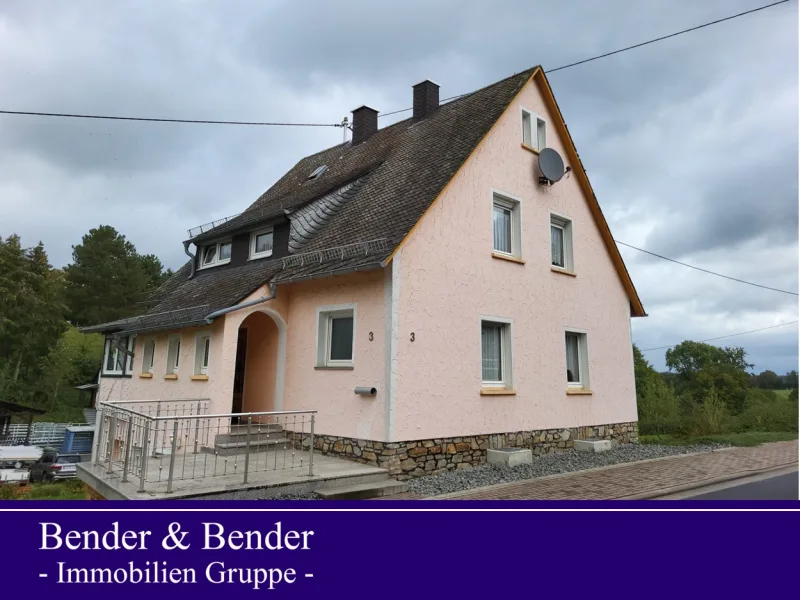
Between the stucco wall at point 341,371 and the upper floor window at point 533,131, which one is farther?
the upper floor window at point 533,131

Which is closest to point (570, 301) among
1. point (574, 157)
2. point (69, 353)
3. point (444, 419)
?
point (574, 157)

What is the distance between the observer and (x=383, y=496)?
26.7 ft

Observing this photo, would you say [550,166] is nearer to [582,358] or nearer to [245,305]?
[582,358]

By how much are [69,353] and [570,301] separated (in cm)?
4071

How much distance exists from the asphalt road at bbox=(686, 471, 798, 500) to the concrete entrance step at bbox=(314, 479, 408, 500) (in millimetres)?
4539

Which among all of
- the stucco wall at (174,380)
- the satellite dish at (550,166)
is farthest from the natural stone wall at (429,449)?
the satellite dish at (550,166)

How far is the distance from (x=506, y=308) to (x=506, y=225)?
2109mm

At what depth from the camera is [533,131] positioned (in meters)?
13.0

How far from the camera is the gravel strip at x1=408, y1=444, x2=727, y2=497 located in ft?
27.9

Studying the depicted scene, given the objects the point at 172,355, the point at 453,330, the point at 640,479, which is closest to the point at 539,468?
the point at 640,479

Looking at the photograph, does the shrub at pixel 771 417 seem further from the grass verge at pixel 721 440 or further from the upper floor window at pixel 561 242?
the upper floor window at pixel 561 242

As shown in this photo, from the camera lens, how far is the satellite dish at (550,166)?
12.6m

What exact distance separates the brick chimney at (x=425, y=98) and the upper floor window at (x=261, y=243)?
236 inches
